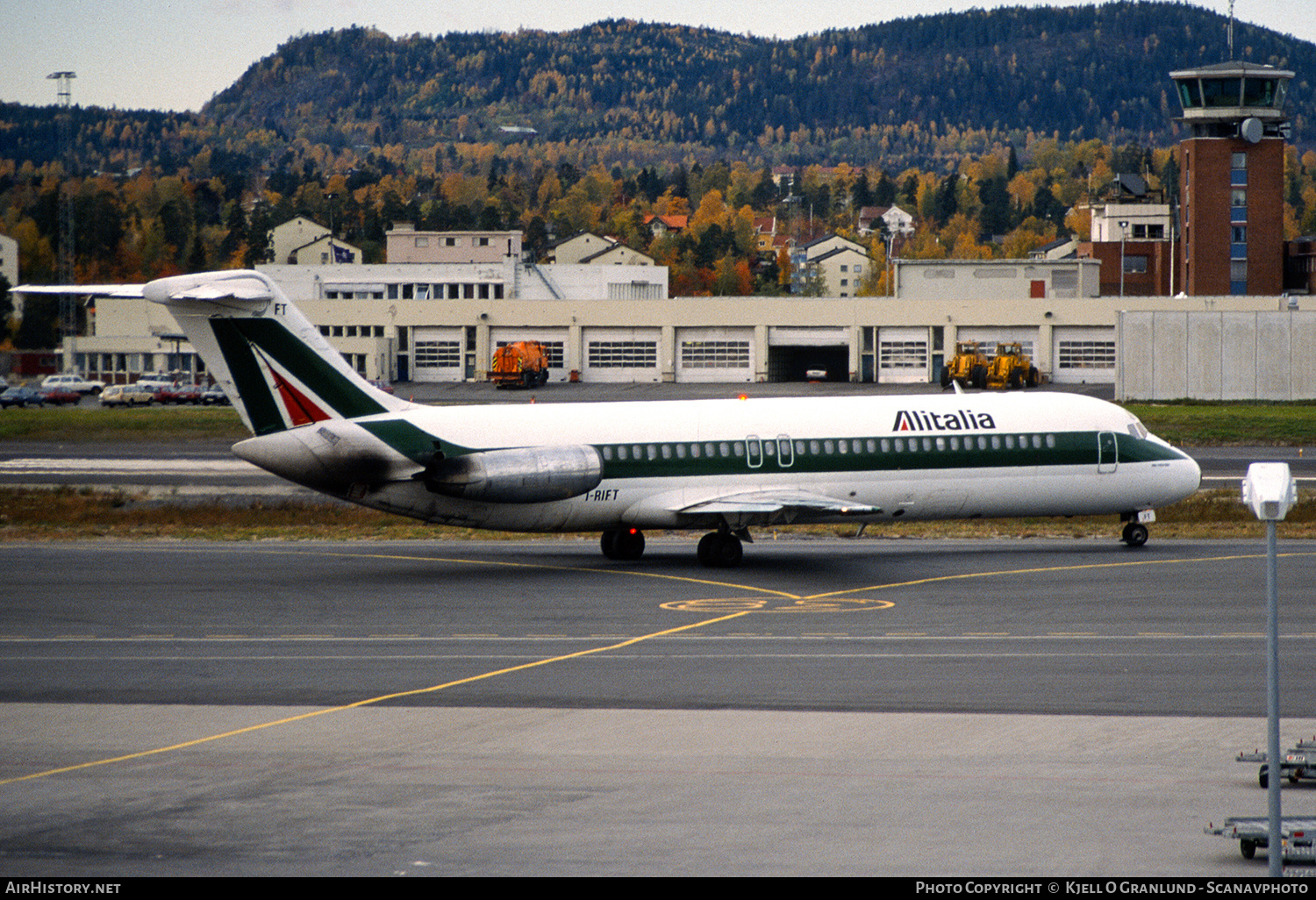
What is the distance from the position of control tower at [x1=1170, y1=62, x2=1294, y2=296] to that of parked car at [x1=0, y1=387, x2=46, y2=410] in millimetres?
90632

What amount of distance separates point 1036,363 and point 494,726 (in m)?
92.9

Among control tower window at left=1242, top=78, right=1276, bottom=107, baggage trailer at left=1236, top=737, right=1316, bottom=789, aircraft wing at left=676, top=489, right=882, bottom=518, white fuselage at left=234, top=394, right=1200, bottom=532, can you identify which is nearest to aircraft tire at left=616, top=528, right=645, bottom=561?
white fuselage at left=234, top=394, right=1200, bottom=532

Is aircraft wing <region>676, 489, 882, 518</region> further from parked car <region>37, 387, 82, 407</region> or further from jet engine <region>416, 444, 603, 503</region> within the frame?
parked car <region>37, 387, 82, 407</region>

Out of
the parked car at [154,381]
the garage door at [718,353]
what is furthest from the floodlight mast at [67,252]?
the garage door at [718,353]

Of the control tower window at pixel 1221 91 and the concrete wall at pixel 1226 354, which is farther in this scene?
the control tower window at pixel 1221 91

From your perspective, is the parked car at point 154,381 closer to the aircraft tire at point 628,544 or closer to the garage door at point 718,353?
the garage door at point 718,353

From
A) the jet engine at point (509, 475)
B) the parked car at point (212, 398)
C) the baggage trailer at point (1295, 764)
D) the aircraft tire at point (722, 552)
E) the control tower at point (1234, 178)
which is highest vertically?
the control tower at point (1234, 178)

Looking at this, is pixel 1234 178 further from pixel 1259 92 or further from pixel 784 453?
pixel 784 453

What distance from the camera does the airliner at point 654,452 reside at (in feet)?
104

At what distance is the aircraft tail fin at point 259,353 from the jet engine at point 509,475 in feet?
9.58

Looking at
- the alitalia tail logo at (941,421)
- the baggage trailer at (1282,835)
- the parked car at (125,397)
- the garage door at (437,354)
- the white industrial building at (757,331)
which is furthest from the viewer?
the garage door at (437,354)

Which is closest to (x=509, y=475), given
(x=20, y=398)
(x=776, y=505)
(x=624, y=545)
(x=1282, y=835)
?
(x=624, y=545)

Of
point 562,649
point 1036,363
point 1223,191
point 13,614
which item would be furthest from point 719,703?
point 1223,191

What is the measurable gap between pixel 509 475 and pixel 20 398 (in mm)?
76997
